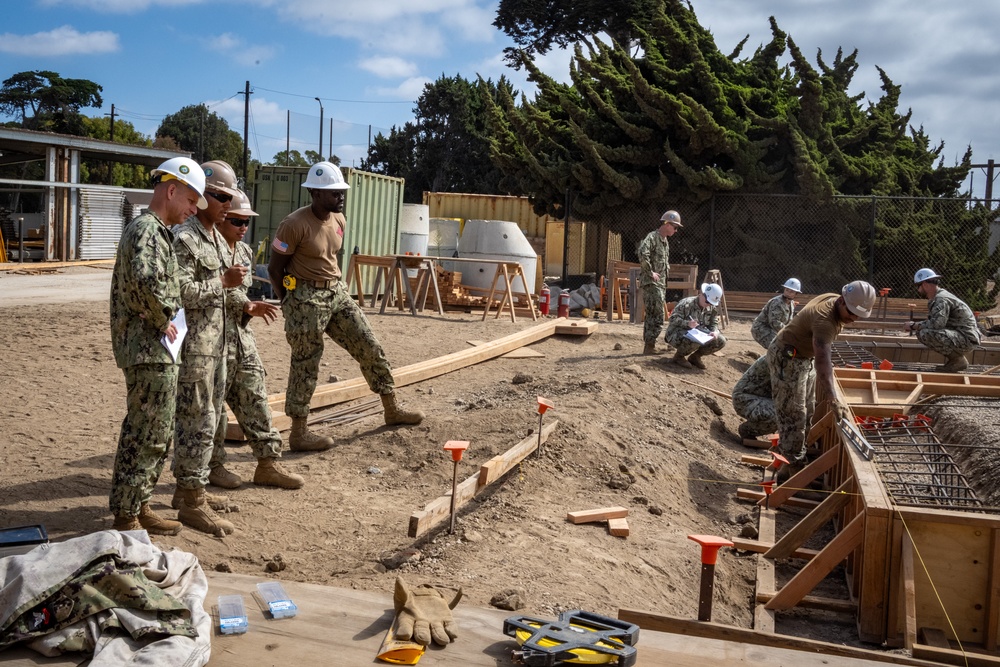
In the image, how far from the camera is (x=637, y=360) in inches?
468

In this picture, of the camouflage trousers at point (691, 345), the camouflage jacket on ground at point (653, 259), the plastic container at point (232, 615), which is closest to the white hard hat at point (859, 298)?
the camouflage trousers at point (691, 345)

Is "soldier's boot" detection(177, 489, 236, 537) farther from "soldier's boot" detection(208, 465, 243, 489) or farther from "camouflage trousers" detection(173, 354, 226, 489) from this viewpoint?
"soldier's boot" detection(208, 465, 243, 489)

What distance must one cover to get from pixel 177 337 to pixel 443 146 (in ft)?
122

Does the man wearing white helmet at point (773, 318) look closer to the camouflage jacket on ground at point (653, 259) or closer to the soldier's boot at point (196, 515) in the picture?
the camouflage jacket on ground at point (653, 259)

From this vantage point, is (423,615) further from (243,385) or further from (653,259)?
(653,259)

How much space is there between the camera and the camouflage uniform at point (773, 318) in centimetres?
1065

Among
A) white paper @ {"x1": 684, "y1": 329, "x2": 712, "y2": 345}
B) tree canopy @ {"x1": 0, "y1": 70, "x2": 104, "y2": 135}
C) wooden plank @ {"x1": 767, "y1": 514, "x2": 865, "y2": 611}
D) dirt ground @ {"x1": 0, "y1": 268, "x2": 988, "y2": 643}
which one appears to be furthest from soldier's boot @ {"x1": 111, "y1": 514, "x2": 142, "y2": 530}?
tree canopy @ {"x1": 0, "y1": 70, "x2": 104, "y2": 135}

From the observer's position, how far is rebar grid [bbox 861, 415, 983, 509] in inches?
253

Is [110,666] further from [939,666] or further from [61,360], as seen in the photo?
[61,360]

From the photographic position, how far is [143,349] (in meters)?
4.40

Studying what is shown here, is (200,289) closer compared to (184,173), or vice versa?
(184,173)

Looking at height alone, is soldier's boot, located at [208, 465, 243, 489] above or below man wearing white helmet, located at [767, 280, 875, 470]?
below

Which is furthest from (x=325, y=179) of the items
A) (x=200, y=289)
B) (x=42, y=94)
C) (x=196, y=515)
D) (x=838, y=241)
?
(x=42, y=94)

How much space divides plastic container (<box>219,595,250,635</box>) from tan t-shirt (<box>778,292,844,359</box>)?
16.9 ft
